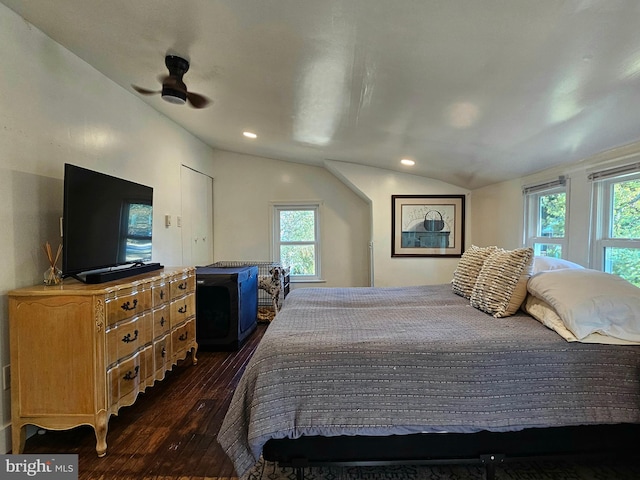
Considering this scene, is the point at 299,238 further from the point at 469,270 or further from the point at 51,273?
the point at 51,273

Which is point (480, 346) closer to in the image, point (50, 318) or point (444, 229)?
point (50, 318)

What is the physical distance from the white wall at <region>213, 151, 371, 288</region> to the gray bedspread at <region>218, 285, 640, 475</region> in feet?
12.3

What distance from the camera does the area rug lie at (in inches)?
64.3

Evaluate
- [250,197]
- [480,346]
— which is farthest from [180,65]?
[250,197]

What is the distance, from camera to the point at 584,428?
4.95 feet

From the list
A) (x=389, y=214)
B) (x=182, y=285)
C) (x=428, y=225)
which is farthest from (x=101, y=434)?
(x=428, y=225)

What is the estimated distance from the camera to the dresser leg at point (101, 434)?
1817 millimetres

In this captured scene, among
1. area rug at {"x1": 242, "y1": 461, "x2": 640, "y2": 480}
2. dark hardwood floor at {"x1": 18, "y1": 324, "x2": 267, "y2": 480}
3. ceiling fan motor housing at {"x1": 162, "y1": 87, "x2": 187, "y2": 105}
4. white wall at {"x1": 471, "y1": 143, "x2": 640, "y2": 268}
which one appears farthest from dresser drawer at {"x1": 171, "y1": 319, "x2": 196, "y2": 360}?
white wall at {"x1": 471, "y1": 143, "x2": 640, "y2": 268}

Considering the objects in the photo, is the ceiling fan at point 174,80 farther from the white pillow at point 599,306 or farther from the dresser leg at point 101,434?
the white pillow at point 599,306

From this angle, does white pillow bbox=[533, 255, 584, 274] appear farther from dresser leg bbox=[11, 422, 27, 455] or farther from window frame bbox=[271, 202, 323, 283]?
window frame bbox=[271, 202, 323, 283]

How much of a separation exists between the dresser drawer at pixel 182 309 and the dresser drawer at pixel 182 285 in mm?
48

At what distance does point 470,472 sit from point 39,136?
322cm

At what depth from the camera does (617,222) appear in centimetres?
248

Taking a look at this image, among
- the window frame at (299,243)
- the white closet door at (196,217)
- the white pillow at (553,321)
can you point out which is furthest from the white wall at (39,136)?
the white pillow at (553,321)
